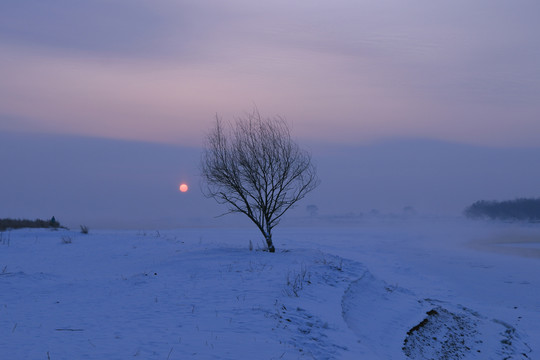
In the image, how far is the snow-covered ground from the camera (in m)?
7.64

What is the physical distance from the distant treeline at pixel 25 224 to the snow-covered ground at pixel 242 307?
9.26m

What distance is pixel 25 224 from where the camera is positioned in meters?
31.4

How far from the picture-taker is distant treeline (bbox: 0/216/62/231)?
97.5ft

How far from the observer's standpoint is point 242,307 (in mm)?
9852

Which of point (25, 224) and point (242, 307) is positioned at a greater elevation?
point (25, 224)

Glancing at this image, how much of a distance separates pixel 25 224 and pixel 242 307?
88.7ft

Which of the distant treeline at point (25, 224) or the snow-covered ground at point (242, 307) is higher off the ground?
the distant treeline at point (25, 224)

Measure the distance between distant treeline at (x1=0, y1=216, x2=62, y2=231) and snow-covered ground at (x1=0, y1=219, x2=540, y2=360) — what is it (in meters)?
9.26

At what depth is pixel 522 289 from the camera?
18.8 meters

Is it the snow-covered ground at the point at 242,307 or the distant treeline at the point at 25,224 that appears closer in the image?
the snow-covered ground at the point at 242,307

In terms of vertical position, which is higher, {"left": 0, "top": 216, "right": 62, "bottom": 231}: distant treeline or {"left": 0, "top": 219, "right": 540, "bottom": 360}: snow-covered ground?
{"left": 0, "top": 216, "right": 62, "bottom": 231}: distant treeline

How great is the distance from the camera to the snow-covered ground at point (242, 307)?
25.1ft

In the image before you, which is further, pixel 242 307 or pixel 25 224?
pixel 25 224

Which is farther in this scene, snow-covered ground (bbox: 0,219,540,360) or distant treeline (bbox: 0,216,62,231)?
distant treeline (bbox: 0,216,62,231)
